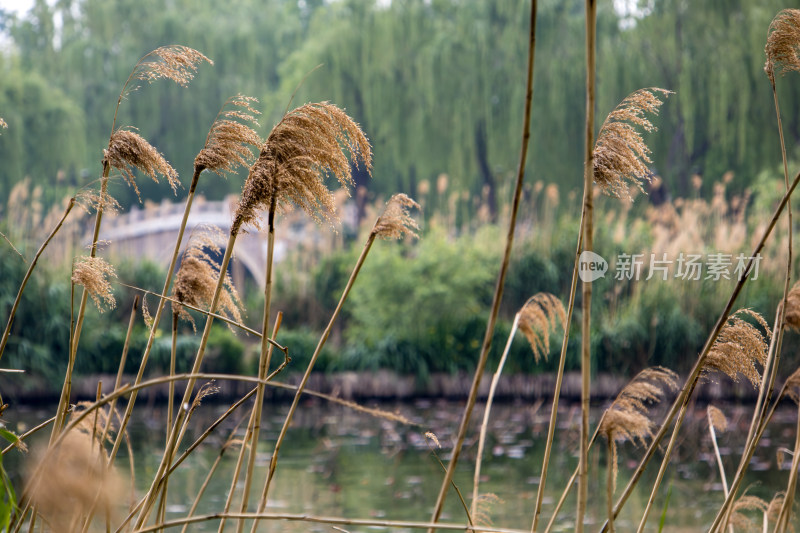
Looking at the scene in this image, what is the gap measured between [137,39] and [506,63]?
9973 millimetres

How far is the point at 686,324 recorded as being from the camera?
7410mm

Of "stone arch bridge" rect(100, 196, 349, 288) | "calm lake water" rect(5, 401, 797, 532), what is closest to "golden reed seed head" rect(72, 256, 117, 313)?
"calm lake water" rect(5, 401, 797, 532)

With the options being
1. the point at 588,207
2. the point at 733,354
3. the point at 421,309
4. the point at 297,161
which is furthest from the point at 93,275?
the point at 421,309

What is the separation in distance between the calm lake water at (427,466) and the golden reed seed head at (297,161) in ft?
9.32

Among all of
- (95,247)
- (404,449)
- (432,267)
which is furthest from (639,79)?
(95,247)

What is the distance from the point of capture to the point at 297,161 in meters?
1.10

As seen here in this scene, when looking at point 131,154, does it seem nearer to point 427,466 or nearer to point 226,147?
point 226,147

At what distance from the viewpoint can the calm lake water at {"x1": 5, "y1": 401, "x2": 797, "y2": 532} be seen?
433cm

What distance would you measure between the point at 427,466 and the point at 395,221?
4484 mm

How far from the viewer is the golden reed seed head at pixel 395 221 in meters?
1.22

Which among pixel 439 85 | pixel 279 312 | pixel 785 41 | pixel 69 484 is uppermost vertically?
pixel 439 85

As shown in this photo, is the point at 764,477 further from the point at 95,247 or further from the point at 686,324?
the point at 95,247

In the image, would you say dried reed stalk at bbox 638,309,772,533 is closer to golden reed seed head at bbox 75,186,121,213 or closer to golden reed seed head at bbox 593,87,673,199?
golden reed seed head at bbox 593,87,673,199

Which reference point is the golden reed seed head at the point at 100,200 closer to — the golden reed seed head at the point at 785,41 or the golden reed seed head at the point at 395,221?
the golden reed seed head at the point at 395,221
